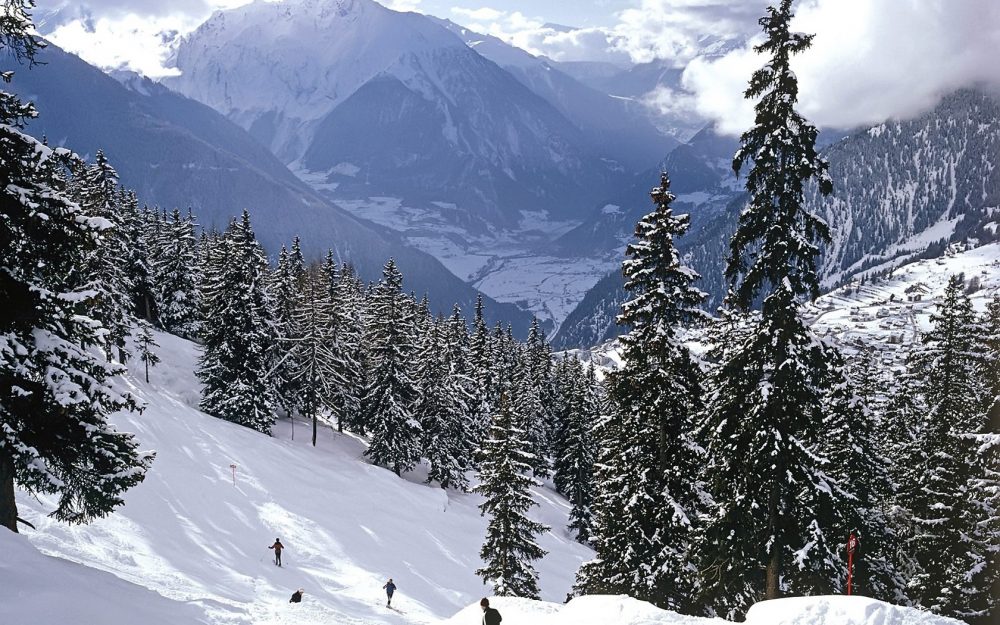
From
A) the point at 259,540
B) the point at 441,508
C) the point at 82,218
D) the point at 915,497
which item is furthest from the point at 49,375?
the point at 441,508

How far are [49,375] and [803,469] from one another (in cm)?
1699

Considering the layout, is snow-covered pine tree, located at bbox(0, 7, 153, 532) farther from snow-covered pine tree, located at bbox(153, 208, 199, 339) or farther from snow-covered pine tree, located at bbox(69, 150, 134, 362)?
snow-covered pine tree, located at bbox(153, 208, 199, 339)

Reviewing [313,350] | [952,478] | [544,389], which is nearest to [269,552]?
[313,350]

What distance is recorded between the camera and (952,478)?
80.9ft

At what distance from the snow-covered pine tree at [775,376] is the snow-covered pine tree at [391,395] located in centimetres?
3693

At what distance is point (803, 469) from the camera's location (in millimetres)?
16578

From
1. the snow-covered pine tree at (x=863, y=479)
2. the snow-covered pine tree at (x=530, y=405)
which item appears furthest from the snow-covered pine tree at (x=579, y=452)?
the snow-covered pine tree at (x=863, y=479)

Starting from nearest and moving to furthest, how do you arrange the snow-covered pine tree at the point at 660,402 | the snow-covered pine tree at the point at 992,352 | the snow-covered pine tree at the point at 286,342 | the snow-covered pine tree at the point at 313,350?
the snow-covered pine tree at the point at 660,402 < the snow-covered pine tree at the point at 992,352 < the snow-covered pine tree at the point at 313,350 < the snow-covered pine tree at the point at 286,342

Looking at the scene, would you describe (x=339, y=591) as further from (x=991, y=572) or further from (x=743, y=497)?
(x=991, y=572)

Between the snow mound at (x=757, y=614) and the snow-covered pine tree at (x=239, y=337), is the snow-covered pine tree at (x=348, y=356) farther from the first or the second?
the snow mound at (x=757, y=614)

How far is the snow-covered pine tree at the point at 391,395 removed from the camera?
5184cm

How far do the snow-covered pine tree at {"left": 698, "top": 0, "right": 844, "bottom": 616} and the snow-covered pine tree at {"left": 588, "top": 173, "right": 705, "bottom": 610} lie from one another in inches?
98.2

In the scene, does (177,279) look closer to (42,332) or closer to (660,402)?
(42,332)

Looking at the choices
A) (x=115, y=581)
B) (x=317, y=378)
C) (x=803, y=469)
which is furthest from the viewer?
(x=317, y=378)
